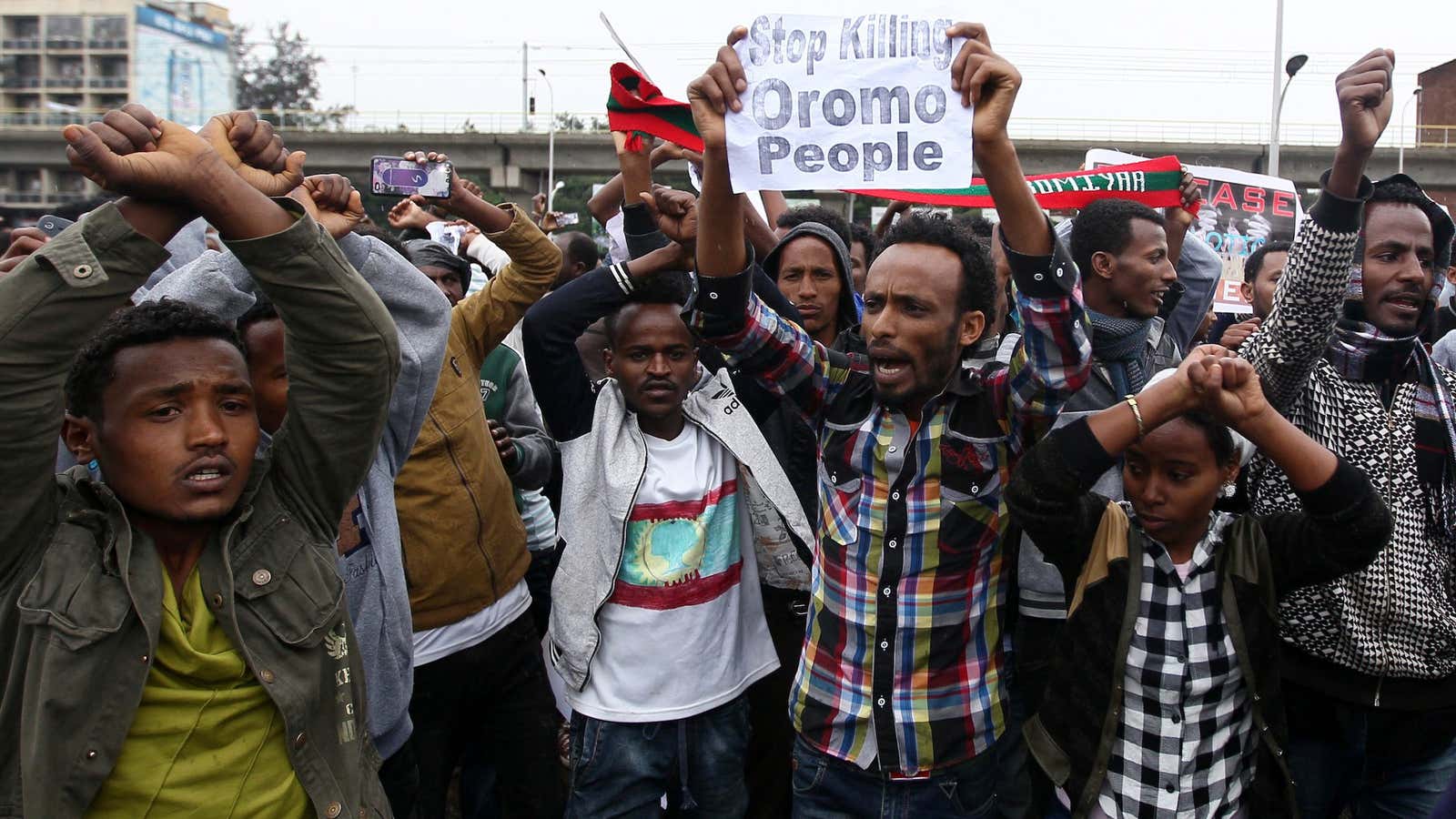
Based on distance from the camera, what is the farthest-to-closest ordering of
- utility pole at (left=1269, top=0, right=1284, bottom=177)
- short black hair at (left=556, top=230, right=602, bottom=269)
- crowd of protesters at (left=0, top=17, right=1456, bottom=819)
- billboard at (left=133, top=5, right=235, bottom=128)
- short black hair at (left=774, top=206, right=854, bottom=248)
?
billboard at (left=133, top=5, right=235, bottom=128)
utility pole at (left=1269, top=0, right=1284, bottom=177)
short black hair at (left=556, top=230, right=602, bottom=269)
short black hair at (left=774, top=206, right=854, bottom=248)
crowd of protesters at (left=0, top=17, right=1456, bottom=819)

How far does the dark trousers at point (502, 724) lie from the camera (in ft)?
10.8

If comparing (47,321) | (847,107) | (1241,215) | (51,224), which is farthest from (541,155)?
(47,321)

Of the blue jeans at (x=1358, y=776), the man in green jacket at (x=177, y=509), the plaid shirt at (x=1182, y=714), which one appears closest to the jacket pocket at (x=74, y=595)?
the man in green jacket at (x=177, y=509)

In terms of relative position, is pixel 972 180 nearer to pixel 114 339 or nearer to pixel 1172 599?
pixel 1172 599

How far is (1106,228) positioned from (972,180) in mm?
730

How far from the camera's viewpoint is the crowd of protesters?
6.26ft

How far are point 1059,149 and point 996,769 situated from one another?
37542mm

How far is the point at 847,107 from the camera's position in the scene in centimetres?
243

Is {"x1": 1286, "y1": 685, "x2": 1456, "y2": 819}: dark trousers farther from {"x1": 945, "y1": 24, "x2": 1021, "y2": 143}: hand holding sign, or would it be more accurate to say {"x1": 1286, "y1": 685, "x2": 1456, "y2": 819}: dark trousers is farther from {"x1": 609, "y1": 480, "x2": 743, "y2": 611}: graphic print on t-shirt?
{"x1": 945, "y1": 24, "x2": 1021, "y2": 143}: hand holding sign

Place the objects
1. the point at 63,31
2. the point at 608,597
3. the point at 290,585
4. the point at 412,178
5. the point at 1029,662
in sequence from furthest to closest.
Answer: the point at 63,31, the point at 412,178, the point at 1029,662, the point at 608,597, the point at 290,585

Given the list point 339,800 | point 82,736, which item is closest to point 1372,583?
point 339,800

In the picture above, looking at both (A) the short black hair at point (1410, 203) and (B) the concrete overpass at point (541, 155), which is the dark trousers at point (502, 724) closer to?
(A) the short black hair at point (1410, 203)

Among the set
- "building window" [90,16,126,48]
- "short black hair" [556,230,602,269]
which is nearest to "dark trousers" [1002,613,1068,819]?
"short black hair" [556,230,602,269]

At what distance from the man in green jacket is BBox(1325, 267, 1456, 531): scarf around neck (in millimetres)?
2371
